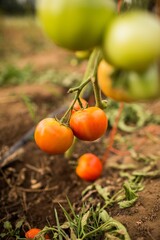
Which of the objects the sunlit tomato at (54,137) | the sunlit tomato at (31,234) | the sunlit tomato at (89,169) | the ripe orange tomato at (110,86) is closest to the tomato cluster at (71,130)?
the sunlit tomato at (54,137)

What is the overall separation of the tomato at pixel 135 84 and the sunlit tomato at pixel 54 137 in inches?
14.5

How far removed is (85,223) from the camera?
1.33 metres

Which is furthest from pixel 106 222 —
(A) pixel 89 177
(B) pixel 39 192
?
(B) pixel 39 192

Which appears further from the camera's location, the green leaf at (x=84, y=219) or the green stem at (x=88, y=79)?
the green leaf at (x=84, y=219)

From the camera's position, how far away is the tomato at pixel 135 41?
703mm

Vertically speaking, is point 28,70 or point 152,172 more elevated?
point 152,172

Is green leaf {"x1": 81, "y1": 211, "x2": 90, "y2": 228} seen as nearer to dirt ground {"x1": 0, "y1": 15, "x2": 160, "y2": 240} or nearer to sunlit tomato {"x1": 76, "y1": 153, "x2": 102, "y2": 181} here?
dirt ground {"x1": 0, "y1": 15, "x2": 160, "y2": 240}

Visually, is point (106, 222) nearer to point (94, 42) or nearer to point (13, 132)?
point (94, 42)

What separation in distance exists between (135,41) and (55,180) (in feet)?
4.30

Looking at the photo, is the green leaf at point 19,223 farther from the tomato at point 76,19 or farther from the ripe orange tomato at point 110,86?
the tomato at point 76,19

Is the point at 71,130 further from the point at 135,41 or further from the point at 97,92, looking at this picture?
the point at 135,41

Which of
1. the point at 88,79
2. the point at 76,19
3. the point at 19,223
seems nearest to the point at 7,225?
the point at 19,223

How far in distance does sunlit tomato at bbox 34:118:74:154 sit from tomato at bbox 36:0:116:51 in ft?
1.57

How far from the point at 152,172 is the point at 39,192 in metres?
0.62
